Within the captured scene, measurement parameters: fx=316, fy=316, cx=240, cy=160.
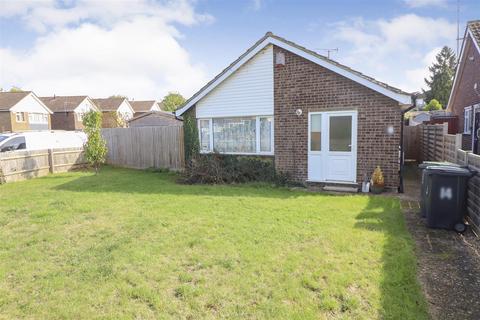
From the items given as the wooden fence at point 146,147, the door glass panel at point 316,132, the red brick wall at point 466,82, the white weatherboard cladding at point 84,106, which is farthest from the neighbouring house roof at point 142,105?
the door glass panel at point 316,132

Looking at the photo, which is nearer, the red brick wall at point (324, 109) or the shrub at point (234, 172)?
the red brick wall at point (324, 109)

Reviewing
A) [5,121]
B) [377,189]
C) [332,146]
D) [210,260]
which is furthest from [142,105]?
[210,260]

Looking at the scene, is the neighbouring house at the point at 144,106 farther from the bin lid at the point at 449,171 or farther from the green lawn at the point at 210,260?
the bin lid at the point at 449,171

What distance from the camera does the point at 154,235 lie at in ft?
18.8

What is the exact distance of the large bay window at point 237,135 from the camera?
37.2 feet

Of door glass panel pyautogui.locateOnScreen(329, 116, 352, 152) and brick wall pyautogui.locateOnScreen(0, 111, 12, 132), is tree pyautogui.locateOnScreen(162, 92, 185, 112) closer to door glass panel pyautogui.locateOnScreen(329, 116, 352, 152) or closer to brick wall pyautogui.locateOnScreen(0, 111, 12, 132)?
brick wall pyautogui.locateOnScreen(0, 111, 12, 132)

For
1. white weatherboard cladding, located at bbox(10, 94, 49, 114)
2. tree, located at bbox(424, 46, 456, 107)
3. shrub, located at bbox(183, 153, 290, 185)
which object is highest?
tree, located at bbox(424, 46, 456, 107)

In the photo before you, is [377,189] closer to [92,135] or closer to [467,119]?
[467,119]

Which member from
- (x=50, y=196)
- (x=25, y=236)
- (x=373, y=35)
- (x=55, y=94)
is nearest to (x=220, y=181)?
(x=50, y=196)

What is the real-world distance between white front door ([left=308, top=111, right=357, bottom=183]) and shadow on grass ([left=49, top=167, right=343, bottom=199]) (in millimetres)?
1238

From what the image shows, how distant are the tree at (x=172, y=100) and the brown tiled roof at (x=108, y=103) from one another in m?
25.1

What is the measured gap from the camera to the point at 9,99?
37281mm

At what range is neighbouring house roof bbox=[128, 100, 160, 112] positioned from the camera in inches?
2236

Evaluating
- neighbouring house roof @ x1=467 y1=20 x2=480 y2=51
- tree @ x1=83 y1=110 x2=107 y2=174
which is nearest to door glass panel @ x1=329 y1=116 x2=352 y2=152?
neighbouring house roof @ x1=467 y1=20 x2=480 y2=51
